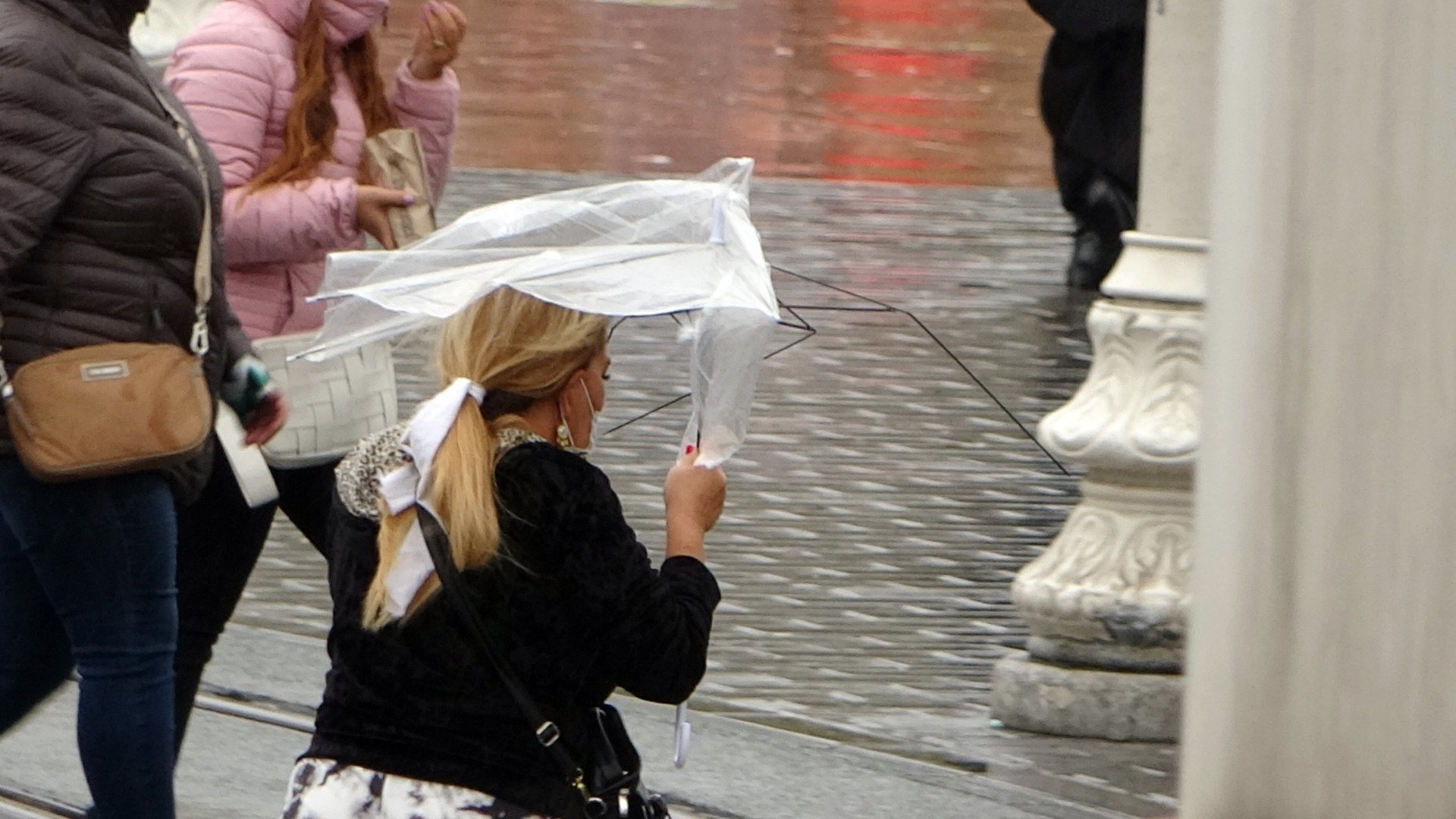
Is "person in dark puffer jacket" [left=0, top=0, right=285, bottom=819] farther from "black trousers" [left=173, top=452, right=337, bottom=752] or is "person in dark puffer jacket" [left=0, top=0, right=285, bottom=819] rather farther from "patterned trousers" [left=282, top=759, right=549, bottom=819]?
"patterned trousers" [left=282, top=759, right=549, bottom=819]

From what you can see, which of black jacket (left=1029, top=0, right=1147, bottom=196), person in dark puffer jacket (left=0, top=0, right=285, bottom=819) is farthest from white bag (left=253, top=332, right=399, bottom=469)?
black jacket (left=1029, top=0, right=1147, bottom=196)

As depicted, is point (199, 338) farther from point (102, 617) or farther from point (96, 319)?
point (102, 617)

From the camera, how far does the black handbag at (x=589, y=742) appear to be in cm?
295

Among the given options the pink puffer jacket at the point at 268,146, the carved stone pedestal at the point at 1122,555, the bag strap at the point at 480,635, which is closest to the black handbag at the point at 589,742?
the bag strap at the point at 480,635

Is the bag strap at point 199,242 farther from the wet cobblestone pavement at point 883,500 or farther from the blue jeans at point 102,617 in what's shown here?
the wet cobblestone pavement at point 883,500

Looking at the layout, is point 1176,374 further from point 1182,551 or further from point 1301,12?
point 1301,12

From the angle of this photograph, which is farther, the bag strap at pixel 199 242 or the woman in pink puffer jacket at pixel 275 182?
the woman in pink puffer jacket at pixel 275 182

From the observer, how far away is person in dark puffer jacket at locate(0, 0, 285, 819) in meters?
3.70

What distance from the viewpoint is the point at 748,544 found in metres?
6.90

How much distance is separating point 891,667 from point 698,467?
2.71 metres

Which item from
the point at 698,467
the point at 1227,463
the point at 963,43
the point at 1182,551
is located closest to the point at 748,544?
the point at 1182,551

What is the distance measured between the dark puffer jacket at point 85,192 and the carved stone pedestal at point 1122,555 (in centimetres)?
221

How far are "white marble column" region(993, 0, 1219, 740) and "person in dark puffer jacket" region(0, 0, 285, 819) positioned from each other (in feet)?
6.89

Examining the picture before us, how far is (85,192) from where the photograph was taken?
12.4ft
